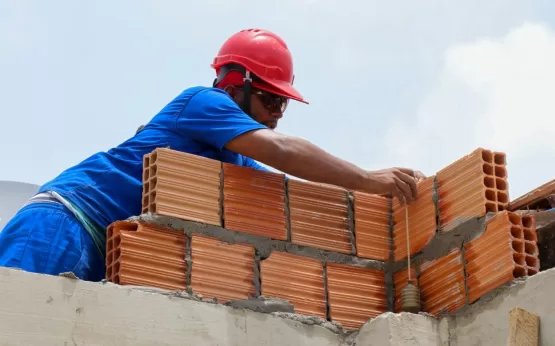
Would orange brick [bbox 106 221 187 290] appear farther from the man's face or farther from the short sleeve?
the man's face

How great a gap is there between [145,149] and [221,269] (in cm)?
72

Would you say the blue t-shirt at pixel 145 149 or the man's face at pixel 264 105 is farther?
the man's face at pixel 264 105

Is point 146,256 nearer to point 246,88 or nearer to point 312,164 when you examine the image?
point 312,164

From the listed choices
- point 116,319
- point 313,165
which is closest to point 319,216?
point 313,165

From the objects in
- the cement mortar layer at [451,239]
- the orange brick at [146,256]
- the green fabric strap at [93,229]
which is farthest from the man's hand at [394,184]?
the green fabric strap at [93,229]

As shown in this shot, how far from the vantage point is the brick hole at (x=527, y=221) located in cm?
445

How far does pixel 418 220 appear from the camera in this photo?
15.9 feet

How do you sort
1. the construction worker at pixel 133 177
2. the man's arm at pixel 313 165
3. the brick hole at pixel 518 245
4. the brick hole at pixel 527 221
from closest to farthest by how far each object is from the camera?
the brick hole at pixel 518 245, the brick hole at pixel 527 221, the construction worker at pixel 133 177, the man's arm at pixel 313 165

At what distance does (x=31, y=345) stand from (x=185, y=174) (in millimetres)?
1054

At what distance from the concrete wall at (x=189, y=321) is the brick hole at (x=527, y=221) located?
0.33 meters

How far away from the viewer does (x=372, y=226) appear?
4918 mm

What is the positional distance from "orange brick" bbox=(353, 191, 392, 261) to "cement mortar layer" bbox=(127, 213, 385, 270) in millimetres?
44

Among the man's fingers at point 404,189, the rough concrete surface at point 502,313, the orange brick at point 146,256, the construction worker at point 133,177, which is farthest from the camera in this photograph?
the man's fingers at point 404,189

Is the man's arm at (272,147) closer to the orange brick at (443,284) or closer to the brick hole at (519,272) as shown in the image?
the orange brick at (443,284)
